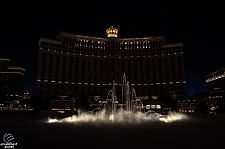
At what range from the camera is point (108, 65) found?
11194 centimetres

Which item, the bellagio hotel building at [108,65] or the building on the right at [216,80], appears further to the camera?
the building on the right at [216,80]

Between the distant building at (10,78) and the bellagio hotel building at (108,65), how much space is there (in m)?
53.8

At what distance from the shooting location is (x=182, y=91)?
337ft

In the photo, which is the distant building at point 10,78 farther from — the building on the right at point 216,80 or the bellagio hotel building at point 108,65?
the building on the right at point 216,80

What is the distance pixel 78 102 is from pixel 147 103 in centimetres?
3368

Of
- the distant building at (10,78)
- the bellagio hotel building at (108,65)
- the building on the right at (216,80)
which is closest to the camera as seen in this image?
the bellagio hotel building at (108,65)

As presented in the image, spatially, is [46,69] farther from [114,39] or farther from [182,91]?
[182,91]

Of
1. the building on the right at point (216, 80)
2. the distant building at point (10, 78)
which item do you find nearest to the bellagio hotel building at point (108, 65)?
the building on the right at point (216, 80)

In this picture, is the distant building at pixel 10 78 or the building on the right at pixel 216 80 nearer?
the building on the right at pixel 216 80

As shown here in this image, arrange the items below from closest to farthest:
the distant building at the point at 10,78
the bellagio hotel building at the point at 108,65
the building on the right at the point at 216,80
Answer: the bellagio hotel building at the point at 108,65 < the building on the right at the point at 216,80 < the distant building at the point at 10,78

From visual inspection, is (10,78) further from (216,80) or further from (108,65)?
(216,80)

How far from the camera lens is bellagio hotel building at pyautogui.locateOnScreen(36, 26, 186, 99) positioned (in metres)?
103

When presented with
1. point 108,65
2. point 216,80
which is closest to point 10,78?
point 108,65

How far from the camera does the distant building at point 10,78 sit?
135 meters
